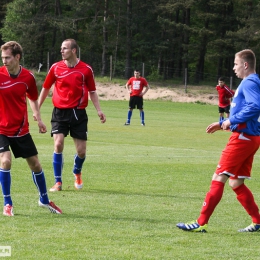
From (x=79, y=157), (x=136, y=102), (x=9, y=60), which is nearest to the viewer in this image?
(x=9, y=60)

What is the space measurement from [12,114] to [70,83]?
227cm

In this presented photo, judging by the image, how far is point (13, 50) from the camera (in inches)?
305

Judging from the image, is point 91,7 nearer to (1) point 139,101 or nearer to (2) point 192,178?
(1) point 139,101

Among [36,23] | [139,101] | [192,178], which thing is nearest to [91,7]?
[36,23]

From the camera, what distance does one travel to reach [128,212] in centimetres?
828

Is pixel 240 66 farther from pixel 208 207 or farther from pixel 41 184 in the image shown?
pixel 41 184

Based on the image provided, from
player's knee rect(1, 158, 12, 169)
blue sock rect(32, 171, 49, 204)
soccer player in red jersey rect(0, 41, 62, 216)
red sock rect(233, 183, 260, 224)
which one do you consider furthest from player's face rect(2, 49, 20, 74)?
red sock rect(233, 183, 260, 224)

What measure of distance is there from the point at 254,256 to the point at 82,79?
4.90 m

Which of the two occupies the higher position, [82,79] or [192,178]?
[82,79]

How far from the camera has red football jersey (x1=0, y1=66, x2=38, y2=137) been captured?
782 cm

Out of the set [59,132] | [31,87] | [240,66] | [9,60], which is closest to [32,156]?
[31,87]

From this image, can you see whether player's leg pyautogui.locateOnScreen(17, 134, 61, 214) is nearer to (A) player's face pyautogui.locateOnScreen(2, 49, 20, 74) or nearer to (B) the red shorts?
(A) player's face pyautogui.locateOnScreen(2, 49, 20, 74)

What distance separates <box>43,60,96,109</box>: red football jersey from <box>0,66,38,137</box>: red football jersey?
2082 millimetres

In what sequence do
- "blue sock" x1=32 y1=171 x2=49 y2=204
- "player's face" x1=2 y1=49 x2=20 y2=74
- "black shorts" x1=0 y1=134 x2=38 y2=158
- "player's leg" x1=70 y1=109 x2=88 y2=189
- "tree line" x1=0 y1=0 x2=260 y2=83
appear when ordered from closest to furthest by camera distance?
"player's face" x1=2 y1=49 x2=20 y2=74 < "black shorts" x1=0 y1=134 x2=38 y2=158 < "blue sock" x1=32 y1=171 x2=49 y2=204 < "player's leg" x1=70 y1=109 x2=88 y2=189 < "tree line" x1=0 y1=0 x2=260 y2=83
